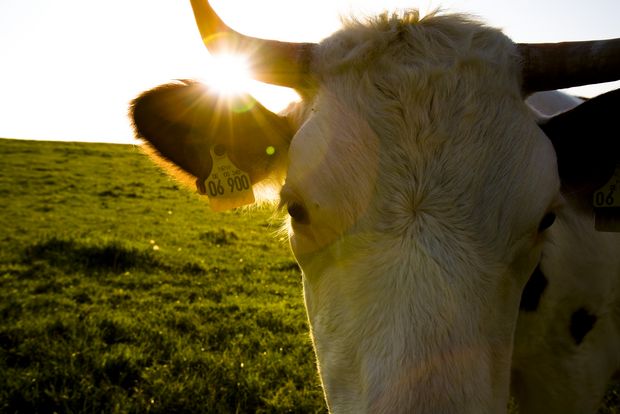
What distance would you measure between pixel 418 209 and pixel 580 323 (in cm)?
195

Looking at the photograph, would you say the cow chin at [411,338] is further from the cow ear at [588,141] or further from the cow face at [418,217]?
the cow ear at [588,141]

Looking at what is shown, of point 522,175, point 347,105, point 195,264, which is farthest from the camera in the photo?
point 195,264

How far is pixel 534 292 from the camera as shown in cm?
279

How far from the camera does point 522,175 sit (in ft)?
5.93

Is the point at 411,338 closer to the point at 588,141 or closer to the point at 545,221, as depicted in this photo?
the point at 545,221

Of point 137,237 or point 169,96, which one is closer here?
point 169,96

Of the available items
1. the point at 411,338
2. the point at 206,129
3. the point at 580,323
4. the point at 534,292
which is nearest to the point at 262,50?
the point at 206,129

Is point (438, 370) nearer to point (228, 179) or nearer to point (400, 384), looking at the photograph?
point (400, 384)

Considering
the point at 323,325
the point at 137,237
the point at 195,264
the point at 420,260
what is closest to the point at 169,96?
the point at 323,325

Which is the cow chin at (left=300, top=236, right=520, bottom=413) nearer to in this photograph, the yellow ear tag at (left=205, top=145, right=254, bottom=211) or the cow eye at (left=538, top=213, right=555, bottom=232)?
the cow eye at (left=538, top=213, right=555, bottom=232)

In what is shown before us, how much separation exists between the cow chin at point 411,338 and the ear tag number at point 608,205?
83 cm

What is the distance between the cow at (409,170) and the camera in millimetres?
1517

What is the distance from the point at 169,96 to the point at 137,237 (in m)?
8.63

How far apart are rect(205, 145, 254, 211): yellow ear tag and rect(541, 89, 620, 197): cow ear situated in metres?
1.39
